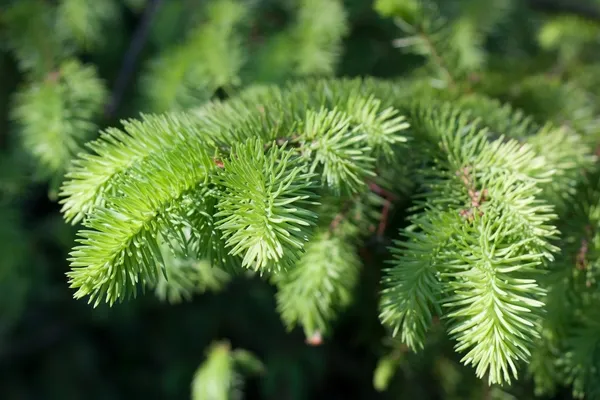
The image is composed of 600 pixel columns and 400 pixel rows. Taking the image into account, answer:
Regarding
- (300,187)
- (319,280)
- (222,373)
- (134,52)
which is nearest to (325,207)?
(319,280)

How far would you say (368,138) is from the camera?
0.68 meters

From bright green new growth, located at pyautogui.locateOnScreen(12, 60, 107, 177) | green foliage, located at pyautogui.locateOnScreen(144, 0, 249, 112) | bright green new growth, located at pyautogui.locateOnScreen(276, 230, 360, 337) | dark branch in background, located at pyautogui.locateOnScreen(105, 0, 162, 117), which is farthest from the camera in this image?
dark branch in background, located at pyautogui.locateOnScreen(105, 0, 162, 117)

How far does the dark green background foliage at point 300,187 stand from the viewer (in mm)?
629

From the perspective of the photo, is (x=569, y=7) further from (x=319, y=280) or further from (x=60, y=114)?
(x=60, y=114)

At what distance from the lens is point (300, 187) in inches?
22.8

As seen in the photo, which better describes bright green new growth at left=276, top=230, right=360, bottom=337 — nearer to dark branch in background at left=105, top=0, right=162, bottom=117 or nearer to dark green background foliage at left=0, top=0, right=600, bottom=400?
dark green background foliage at left=0, top=0, right=600, bottom=400

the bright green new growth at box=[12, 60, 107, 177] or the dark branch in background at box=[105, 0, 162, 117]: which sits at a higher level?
the dark branch in background at box=[105, 0, 162, 117]

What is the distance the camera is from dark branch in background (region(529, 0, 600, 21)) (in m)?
1.46

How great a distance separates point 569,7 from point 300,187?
1.32m

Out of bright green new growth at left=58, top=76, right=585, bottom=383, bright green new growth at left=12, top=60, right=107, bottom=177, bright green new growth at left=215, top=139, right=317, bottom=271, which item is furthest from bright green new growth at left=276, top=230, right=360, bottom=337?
bright green new growth at left=12, top=60, right=107, bottom=177

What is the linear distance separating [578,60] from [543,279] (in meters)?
0.89

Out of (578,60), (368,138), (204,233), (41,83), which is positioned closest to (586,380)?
(368,138)

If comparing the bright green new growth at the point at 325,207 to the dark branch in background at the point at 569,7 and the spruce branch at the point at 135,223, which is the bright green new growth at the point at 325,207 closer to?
the spruce branch at the point at 135,223

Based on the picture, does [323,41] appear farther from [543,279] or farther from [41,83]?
[543,279]
